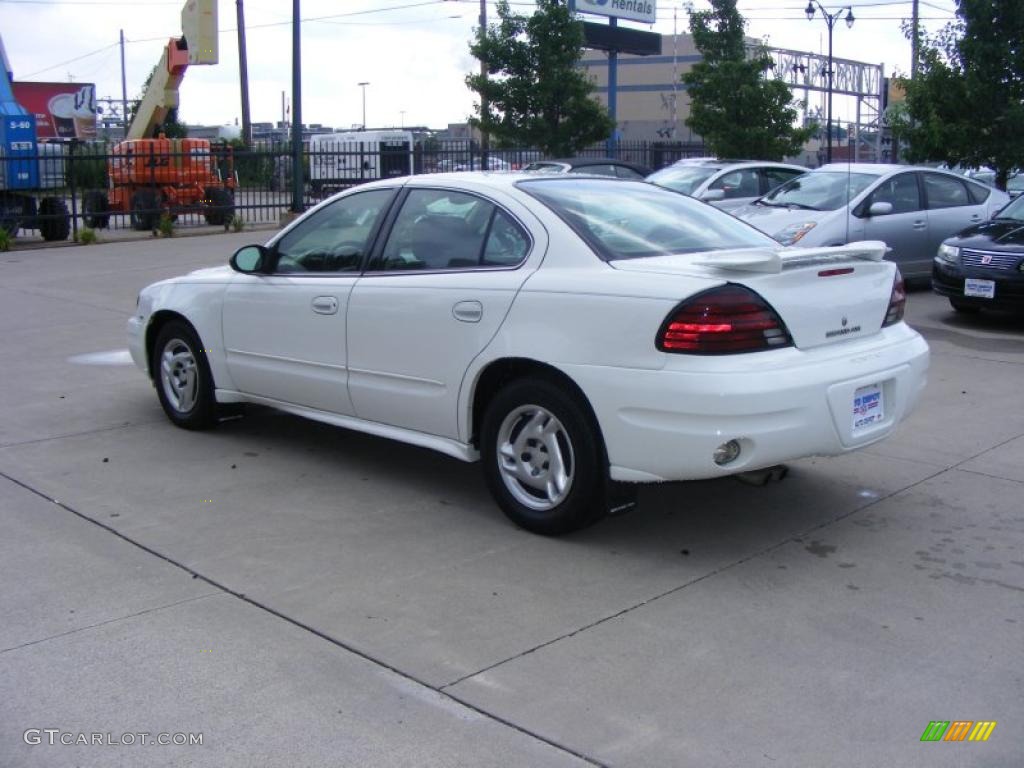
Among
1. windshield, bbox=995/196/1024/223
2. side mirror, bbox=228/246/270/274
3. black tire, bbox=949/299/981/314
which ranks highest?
windshield, bbox=995/196/1024/223

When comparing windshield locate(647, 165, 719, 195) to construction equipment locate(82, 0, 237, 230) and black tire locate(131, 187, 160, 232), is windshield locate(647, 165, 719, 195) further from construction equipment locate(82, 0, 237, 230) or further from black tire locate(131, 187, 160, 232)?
black tire locate(131, 187, 160, 232)

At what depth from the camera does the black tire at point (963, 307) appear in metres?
11.5

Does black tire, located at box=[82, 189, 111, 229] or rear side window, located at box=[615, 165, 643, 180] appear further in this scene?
black tire, located at box=[82, 189, 111, 229]

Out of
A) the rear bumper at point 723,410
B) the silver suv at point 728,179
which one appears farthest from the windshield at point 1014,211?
the rear bumper at point 723,410

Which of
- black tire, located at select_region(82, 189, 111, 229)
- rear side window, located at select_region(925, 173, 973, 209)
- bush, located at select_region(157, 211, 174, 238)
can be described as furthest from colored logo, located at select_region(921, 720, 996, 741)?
black tire, located at select_region(82, 189, 111, 229)

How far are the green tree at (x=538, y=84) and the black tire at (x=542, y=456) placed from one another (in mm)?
22197

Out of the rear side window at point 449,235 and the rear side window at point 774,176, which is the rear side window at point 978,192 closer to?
the rear side window at point 774,176

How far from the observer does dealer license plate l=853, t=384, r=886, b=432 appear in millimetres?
5031

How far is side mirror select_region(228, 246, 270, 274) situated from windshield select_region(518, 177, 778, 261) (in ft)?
5.68

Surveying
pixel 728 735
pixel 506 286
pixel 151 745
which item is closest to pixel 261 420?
pixel 506 286

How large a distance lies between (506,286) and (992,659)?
8.25 feet

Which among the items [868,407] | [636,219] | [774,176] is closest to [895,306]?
[868,407]

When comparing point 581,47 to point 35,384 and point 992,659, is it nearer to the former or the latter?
point 35,384

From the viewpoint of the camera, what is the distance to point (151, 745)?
3.45 metres
